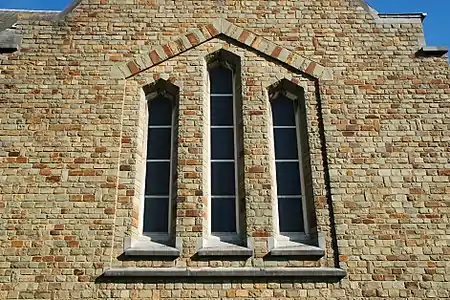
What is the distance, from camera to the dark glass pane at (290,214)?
298 inches

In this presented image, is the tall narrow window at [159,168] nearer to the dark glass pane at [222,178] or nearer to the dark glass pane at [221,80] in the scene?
the dark glass pane at [222,178]

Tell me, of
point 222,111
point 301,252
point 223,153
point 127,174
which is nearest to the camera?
point 301,252

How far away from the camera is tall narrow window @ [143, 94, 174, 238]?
7.60 metres

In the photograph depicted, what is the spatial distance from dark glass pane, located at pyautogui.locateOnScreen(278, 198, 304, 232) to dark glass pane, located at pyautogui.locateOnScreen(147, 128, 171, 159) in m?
1.85

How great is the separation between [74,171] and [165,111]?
5.78 ft

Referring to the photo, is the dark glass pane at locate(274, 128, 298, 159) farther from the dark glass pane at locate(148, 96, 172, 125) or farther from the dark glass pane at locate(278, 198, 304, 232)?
the dark glass pane at locate(148, 96, 172, 125)

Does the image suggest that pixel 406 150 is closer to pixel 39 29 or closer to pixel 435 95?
pixel 435 95

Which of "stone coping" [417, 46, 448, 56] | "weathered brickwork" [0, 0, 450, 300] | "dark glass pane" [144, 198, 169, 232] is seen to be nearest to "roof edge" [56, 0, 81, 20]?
"weathered brickwork" [0, 0, 450, 300]

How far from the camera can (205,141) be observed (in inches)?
317

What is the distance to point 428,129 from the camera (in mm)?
7980

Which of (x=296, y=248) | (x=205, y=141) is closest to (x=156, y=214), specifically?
(x=205, y=141)

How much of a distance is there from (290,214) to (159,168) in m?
2.01

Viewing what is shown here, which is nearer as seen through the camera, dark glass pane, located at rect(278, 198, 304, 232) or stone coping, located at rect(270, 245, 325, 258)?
stone coping, located at rect(270, 245, 325, 258)

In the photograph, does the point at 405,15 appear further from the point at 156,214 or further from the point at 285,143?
the point at 156,214
